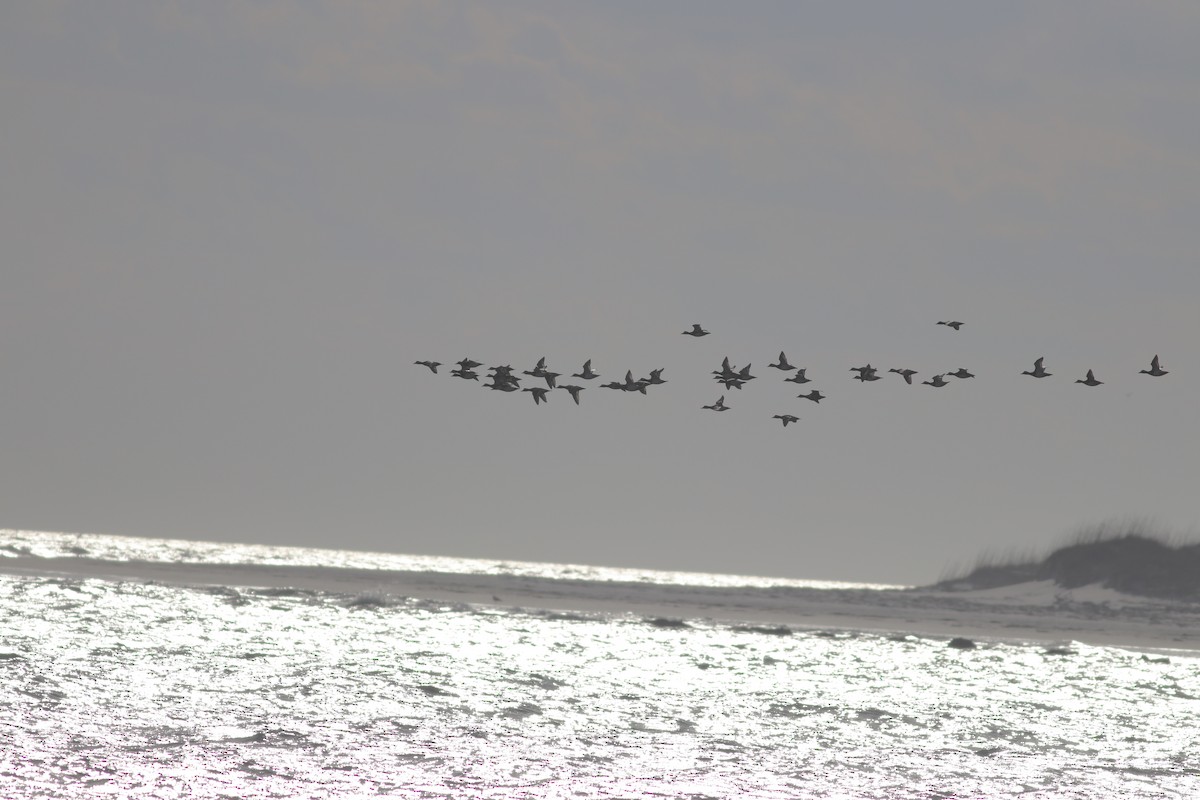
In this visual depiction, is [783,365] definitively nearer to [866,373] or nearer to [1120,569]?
[866,373]

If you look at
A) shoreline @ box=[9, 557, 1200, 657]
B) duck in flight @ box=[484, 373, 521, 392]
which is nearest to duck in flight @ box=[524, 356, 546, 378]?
duck in flight @ box=[484, 373, 521, 392]

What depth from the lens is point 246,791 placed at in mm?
20594

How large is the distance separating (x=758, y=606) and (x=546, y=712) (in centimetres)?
4054

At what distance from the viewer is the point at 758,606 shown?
226 ft

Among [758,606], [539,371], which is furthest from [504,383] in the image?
[758,606]

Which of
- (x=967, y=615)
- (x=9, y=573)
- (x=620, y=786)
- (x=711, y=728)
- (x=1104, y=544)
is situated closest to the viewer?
(x=620, y=786)

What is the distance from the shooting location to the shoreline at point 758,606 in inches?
2226

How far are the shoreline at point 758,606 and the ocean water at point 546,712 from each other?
344 inches

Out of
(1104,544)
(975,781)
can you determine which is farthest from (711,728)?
(1104,544)

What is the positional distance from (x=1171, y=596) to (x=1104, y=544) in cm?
1485

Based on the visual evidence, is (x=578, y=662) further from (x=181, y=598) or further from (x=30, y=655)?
(x=181, y=598)

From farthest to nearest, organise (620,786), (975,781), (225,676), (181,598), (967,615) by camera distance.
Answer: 1. (967,615)
2. (181,598)
3. (225,676)
4. (975,781)
5. (620,786)

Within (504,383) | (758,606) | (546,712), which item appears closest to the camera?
(546,712)

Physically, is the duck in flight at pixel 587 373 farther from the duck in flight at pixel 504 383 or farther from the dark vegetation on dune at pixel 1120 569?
the dark vegetation on dune at pixel 1120 569
